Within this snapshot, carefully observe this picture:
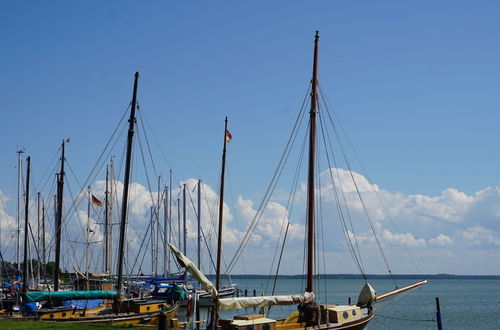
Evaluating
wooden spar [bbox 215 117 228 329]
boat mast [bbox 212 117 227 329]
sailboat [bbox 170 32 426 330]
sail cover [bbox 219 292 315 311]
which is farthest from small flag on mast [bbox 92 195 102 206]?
sail cover [bbox 219 292 315 311]

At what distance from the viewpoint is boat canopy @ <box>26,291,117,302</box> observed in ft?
131

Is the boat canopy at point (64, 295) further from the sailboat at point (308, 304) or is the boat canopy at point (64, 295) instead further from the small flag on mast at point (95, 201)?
the small flag on mast at point (95, 201)

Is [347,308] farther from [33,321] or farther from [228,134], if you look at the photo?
[33,321]

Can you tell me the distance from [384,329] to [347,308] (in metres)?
24.4

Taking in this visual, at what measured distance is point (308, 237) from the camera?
111 ft

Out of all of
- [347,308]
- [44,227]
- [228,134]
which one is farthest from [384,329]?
[44,227]

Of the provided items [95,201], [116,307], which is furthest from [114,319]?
[95,201]

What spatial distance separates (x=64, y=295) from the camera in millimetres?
41250

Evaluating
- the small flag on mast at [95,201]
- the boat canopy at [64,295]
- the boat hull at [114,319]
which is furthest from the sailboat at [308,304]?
the small flag on mast at [95,201]

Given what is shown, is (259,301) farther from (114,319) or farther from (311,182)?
(114,319)

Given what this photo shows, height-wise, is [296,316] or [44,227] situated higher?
[44,227]

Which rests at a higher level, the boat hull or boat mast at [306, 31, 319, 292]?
boat mast at [306, 31, 319, 292]

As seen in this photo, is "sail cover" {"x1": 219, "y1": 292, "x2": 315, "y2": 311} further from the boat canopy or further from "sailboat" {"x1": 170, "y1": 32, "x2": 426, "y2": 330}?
the boat canopy

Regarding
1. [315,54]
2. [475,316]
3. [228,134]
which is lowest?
[475,316]
